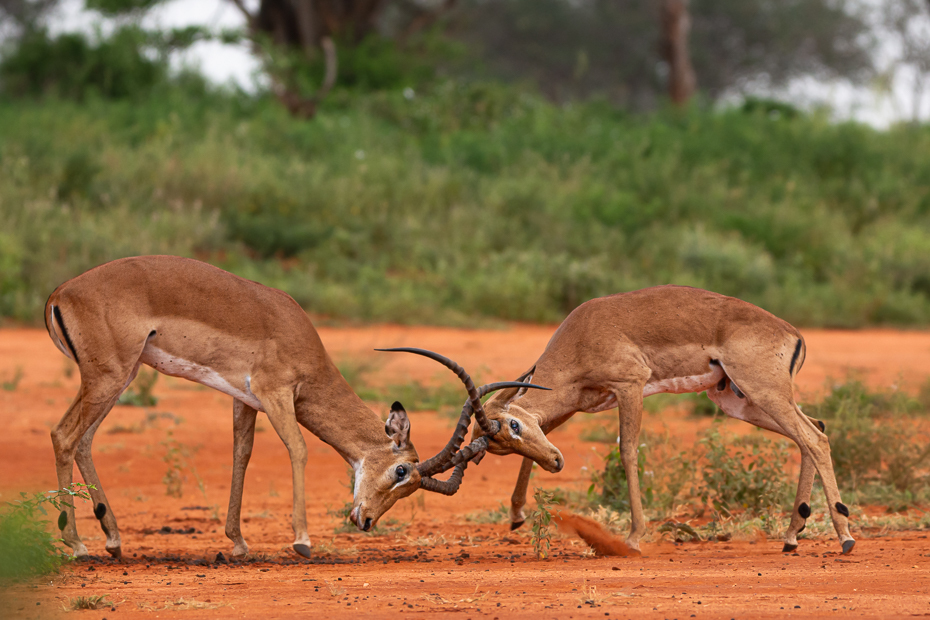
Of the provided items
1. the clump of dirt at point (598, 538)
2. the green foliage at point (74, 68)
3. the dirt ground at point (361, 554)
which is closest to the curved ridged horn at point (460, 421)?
the dirt ground at point (361, 554)

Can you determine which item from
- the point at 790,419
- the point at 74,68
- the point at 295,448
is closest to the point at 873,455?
the point at 790,419

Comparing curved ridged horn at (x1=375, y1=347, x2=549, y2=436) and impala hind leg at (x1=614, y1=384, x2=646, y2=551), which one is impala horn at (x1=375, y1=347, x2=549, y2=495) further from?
impala hind leg at (x1=614, y1=384, x2=646, y2=551)

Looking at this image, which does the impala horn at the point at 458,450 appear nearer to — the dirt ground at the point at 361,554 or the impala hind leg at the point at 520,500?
the dirt ground at the point at 361,554

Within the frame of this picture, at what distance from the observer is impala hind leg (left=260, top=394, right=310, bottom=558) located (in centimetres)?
631

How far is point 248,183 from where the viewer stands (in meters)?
18.9

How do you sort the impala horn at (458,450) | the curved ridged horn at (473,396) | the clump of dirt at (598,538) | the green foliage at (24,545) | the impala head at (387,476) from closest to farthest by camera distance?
the green foliage at (24,545) → the curved ridged horn at (473,396) → the impala horn at (458,450) → the impala head at (387,476) → the clump of dirt at (598,538)

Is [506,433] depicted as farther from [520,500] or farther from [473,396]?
[520,500]

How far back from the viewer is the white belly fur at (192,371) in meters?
→ 6.47

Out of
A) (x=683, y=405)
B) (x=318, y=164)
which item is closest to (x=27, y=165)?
(x=318, y=164)

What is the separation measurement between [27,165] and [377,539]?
1332 centimetres

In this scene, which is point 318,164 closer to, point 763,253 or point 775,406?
point 763,253

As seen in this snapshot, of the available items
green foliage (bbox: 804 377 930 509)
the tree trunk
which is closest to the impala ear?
green foliage (bbox: 804 377 930 509)

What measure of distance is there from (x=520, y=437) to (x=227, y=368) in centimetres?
183

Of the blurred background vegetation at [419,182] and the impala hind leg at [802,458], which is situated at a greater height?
the blurred background vegetation at [419,182]
